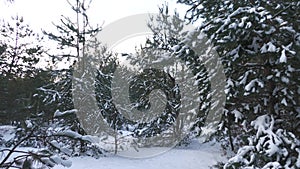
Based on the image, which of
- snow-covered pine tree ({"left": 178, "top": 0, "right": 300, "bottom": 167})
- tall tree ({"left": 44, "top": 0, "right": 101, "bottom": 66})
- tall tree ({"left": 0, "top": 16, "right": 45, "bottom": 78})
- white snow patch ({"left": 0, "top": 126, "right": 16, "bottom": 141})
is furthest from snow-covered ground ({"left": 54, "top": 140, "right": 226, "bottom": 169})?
tall tree ({"left": 0, "top": 16, "right": 45, "bottom": 78})

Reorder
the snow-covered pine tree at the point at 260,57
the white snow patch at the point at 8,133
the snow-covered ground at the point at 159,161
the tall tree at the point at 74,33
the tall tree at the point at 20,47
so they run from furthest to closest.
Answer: the tall tree at the point at 20,47 < the tall tree at the point at 74,33 < the snow-covered ground at the point at 159,161 < the snow-covered pine tree at the point at 260,57 < the white snow patch at the point at 8,133

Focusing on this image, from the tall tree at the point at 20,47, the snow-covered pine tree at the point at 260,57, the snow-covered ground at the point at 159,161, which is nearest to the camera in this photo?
the snow-covered pine tree at the point at 260,57

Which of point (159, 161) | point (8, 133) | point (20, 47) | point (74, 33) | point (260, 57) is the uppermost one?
point (20, 47)

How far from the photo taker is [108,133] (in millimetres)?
9008

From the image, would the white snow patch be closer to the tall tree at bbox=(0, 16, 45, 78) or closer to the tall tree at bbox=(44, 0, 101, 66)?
the tall tree at bbox=(44, 0, 101, 66)

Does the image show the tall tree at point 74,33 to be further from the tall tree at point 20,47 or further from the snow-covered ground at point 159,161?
the tall tree at point 20,47

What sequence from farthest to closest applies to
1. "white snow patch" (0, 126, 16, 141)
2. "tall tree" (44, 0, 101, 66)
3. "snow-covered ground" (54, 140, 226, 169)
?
1. "tall tree" (44, 0, 101, 66)
2. "snow-covered ground" (54, 140, 226, 169)
3. "white snow patch" (0, 126, 16, 141)

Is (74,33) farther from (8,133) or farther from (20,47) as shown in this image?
(20,47)

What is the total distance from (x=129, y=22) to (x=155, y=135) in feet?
15.1

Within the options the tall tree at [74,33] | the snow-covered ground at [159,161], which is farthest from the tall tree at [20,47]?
the snow-covered ground at [159,161]

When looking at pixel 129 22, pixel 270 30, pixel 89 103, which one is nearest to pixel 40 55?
pixel 89 103

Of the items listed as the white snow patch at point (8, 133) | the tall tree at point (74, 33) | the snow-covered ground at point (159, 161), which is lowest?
the snow-covered ground at point (159, 161)

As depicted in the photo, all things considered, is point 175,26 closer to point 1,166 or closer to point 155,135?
point 155,135

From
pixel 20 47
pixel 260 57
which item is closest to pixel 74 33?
pixel 20 47
